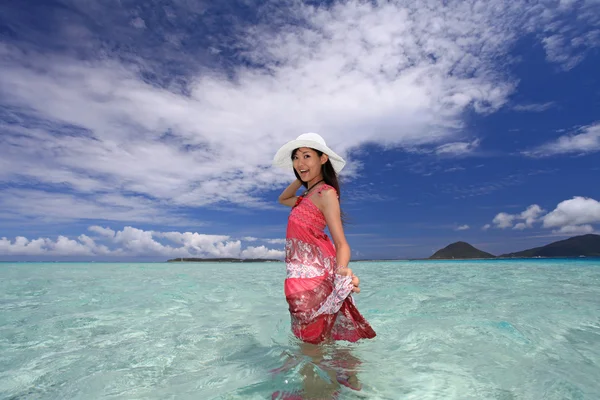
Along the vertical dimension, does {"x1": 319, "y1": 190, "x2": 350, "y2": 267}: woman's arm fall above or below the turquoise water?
above

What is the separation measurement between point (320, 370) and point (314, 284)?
26.0 inches

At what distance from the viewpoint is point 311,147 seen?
314cm

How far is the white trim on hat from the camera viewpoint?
3047 mm

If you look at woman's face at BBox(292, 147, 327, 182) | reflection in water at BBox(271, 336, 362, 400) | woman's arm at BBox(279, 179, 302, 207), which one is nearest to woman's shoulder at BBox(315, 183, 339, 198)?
woman's face at BBox(292, 147, 327, 182)

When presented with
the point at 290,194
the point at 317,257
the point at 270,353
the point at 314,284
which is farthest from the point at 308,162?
the point at 270,353

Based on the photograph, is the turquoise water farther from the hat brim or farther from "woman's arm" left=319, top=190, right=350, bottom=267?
the hat brim

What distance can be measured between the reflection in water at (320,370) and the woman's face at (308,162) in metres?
1.49

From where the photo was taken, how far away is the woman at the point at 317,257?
2.92 metres

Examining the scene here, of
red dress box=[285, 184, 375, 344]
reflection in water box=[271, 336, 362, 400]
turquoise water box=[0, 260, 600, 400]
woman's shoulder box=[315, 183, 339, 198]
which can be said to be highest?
woman's shoulder box=[315, 183, 339, 198]

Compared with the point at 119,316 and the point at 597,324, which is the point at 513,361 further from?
the point at 119,316

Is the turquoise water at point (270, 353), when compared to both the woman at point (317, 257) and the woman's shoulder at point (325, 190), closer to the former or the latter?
the woman at point (317, 257)

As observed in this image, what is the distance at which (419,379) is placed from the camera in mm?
3025

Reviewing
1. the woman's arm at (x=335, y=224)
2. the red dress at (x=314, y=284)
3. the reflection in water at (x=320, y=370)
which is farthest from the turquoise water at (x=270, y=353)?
the woman's arm at (x=335, y=224)

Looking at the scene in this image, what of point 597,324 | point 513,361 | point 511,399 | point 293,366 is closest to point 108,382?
point 293,366
